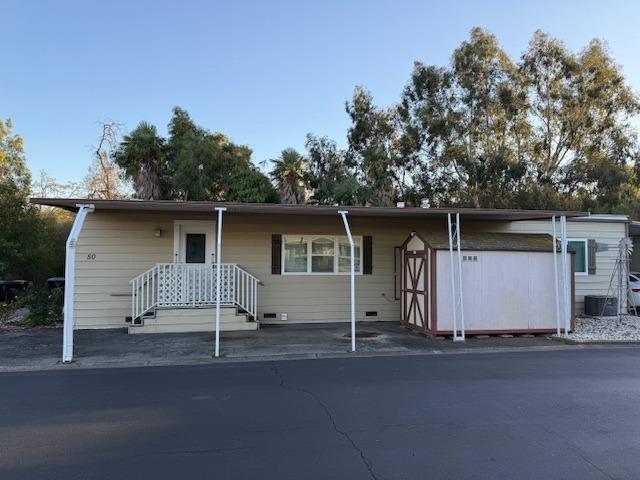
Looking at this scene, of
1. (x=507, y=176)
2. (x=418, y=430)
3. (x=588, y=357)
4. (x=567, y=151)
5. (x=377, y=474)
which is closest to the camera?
(x=377, y=474)

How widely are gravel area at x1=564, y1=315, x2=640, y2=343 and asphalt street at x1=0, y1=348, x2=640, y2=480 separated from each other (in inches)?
104

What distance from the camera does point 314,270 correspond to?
1253cm

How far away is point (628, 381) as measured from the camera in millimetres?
6570

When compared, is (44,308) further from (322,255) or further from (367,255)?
(367,255)

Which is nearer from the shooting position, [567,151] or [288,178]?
[288,178]

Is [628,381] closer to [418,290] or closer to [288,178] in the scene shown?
[418,290]

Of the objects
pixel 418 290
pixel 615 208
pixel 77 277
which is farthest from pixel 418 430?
pixel 615 208

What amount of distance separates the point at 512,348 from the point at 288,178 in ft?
41.6

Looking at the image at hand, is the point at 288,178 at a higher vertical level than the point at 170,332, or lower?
higher

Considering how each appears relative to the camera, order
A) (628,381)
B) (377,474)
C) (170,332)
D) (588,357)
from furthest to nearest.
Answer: (170,332) → (588,357) → (628,381) → (377,474)

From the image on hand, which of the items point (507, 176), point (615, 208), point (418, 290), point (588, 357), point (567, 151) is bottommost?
point (588, 357)

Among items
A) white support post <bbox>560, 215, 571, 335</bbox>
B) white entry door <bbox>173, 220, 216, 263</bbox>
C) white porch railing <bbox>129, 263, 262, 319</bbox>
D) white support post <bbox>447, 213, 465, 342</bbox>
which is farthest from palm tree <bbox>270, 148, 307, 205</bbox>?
white support post <bbox>560, 215, 571, 335</bbox>

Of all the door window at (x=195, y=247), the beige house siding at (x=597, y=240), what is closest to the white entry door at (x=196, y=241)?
the door window at (x=195, y=247)

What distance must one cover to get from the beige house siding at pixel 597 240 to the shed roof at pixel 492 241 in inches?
97.1
